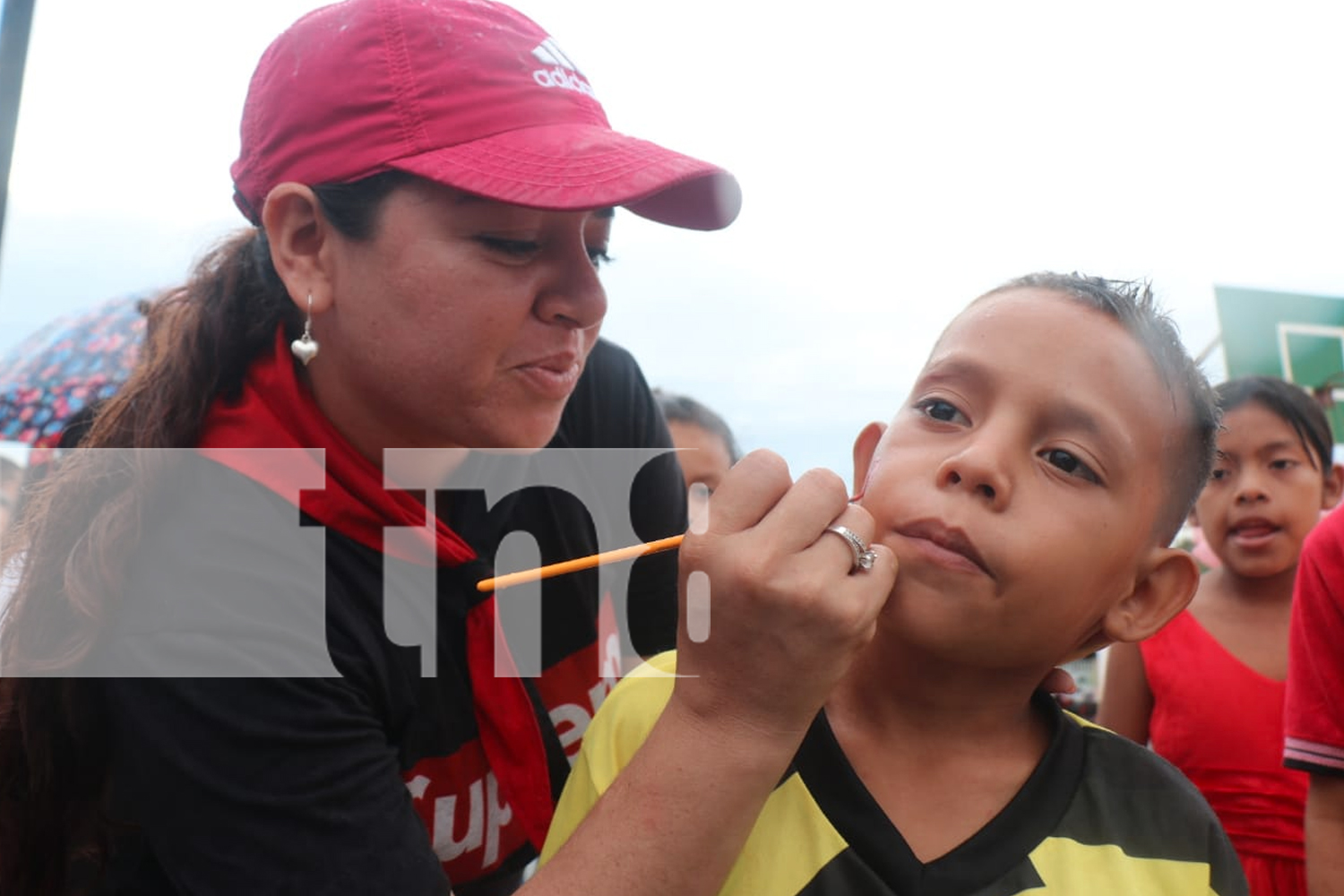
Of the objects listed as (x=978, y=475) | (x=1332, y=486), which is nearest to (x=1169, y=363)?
(x=978, y=475)

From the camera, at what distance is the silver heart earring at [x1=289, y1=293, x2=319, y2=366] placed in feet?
3.80

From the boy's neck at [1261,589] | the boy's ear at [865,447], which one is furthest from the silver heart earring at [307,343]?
the boy's neck at [1261,589]

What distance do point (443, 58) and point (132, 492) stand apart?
0.60 metres

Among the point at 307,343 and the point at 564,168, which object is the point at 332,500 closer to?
the point at 307,343

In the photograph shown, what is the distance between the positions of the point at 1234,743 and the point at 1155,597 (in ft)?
3.52

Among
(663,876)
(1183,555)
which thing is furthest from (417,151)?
(1183,555)

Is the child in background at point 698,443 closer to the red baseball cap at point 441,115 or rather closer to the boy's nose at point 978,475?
the red baseball cap at point 441,115

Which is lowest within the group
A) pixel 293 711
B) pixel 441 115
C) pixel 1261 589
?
pixel 1261 589

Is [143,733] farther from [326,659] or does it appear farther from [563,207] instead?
[563,207]

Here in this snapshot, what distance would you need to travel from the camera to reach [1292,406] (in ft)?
7.20

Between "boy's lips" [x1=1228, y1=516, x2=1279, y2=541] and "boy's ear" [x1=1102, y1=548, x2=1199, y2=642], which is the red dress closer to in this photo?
"boy's lips" [x1=1228, y1=516, x2=1279, y2=541]

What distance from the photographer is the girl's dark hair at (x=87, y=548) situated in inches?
43.9

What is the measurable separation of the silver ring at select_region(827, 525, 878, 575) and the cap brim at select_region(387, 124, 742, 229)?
1.48 ft

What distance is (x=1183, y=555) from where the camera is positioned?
108 cm
